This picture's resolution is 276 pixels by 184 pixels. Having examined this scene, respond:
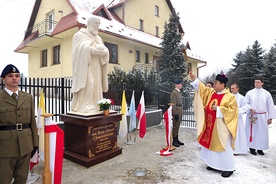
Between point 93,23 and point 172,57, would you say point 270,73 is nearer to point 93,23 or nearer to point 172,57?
point 172,57

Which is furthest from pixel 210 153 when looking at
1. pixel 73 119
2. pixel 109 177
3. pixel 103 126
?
pixel 73 119

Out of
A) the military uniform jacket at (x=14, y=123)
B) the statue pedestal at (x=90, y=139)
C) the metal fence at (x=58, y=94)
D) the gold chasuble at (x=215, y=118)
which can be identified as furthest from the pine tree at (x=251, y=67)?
the military uniform jacket at (x=14, y=123)

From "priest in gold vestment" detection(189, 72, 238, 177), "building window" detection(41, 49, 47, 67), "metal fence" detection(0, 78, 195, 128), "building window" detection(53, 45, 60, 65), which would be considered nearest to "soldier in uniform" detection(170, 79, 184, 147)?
"priest in gold vestment" detection(189, 72, 238, 177)

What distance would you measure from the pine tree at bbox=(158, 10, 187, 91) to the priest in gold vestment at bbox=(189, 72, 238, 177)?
9.52 m

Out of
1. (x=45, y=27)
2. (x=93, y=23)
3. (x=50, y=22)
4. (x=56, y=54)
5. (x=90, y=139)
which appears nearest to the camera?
(x=90, y=139)

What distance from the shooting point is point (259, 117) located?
519cm

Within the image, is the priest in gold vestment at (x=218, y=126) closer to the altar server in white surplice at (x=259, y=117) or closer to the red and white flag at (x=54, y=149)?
the altar server in white surplice at (x=259, y=117)

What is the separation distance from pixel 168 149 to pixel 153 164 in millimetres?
881

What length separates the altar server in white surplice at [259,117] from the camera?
5086 mm

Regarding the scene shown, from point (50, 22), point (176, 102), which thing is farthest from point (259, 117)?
point (50, 22)

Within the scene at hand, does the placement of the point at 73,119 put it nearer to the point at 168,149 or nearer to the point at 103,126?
the point at 103,126

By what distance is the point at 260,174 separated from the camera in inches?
148

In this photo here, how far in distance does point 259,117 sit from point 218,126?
85.0 inches

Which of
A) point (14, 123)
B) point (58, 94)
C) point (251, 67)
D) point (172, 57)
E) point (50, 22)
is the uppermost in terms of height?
point (50, 22)
